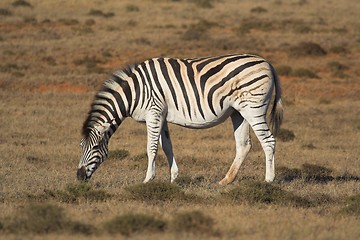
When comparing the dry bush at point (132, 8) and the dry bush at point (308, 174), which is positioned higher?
the dry bush at point (132, 8)

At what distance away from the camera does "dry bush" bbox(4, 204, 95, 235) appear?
7980 mm

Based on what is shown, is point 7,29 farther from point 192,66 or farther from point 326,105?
point 192,66

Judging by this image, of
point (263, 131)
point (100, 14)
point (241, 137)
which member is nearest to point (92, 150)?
point (241, 137)

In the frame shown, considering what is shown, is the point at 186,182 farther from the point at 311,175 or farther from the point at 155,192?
the point at 311,175

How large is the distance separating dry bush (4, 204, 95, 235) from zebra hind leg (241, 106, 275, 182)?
4.38m

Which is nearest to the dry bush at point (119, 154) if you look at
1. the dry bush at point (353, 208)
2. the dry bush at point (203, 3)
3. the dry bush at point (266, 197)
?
the dry bush at point (266, 197)

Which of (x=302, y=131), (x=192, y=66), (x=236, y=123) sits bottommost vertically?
(x=302, y=131)

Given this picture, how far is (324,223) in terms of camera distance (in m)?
8.79

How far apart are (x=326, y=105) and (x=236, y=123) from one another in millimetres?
10310

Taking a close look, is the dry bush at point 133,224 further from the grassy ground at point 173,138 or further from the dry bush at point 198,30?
the dry bush at point 198,30

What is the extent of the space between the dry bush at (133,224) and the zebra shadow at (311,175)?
4.83m

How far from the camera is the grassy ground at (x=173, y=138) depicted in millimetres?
8422

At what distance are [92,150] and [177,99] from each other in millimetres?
1448

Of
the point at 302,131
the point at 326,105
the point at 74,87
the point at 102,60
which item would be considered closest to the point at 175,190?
the point at 302,131
